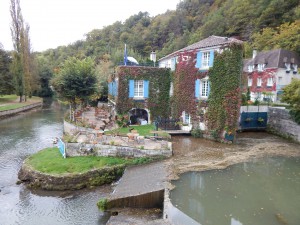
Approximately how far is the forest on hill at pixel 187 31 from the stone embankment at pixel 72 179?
50.8 feet

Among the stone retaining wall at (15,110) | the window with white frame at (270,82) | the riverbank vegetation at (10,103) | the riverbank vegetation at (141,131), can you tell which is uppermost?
the window with white frame at (270,82)

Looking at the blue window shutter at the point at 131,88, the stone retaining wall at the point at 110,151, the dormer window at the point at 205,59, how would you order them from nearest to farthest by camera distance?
the stone retaining wall at the point at 110,151
the dormer window at the point at 205,59
the blue window shutter at the point at 131,88

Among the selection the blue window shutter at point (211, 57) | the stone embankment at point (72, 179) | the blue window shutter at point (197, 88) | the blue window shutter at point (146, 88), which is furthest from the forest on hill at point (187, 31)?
the stone embankment at point (72, 179)

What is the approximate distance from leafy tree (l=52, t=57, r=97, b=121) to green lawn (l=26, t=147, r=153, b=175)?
33.3 ft

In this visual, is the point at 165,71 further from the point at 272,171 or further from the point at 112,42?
the point at 112,42

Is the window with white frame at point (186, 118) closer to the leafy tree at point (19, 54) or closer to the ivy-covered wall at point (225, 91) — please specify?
the ivy-covered wall at point (225, 91)

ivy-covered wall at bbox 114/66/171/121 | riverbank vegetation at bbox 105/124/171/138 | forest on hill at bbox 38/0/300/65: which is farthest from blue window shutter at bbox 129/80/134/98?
forest on hill at bbox 38/0/300/65

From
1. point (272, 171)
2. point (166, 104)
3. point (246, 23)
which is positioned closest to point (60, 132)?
point (166, 104)

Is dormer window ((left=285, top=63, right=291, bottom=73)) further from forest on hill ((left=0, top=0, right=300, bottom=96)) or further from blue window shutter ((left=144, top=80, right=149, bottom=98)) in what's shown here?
blue window shutter ((left=144, top=80, right=149, bottom=98))

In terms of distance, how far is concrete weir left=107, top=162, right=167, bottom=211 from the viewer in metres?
11.0

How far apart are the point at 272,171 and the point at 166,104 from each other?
41.4ft

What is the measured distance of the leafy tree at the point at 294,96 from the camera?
19328 millimetres

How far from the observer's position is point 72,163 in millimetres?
14852

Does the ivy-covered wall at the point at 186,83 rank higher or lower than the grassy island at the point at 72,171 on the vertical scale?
higher
